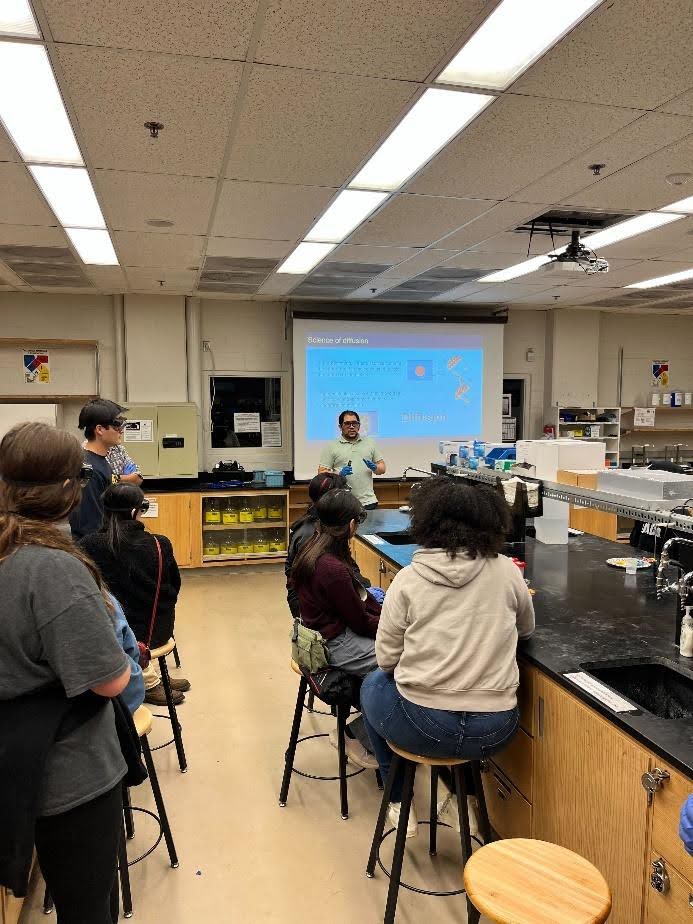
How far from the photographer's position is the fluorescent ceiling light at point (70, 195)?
3.11 m

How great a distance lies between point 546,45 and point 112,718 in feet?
7.41

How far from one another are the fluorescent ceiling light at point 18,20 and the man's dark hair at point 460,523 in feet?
6.03

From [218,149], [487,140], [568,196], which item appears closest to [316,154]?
[218,149]

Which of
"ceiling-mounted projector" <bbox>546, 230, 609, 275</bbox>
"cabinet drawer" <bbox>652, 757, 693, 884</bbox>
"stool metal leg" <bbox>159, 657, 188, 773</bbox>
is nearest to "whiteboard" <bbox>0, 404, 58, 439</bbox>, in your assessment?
"stool metal leg" <bbox>159, 657, 188, 773</bbox>

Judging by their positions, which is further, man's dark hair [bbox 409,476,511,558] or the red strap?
the red strap

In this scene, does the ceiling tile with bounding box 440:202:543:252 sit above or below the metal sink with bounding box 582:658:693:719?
above

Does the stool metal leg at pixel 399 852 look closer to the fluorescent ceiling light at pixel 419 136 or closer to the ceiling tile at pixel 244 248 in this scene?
the fluorescent ceiling light at pixel 419 136

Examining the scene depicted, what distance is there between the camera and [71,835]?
1.34m

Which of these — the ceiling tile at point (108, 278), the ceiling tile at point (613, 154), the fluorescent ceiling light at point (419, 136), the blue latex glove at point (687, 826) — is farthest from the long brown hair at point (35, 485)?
the ceiling tile at point (108, 278)

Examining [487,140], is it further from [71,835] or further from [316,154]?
[71,835]

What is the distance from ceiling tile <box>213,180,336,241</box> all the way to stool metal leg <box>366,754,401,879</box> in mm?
2657

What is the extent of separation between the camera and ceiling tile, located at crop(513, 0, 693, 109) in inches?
73.9

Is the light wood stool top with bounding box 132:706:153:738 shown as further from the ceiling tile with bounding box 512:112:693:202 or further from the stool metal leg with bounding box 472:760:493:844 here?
the ceiling tile with bounding box 512:112:693:202

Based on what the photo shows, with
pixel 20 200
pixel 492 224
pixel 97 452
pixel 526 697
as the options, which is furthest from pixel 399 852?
pixel 20 200
